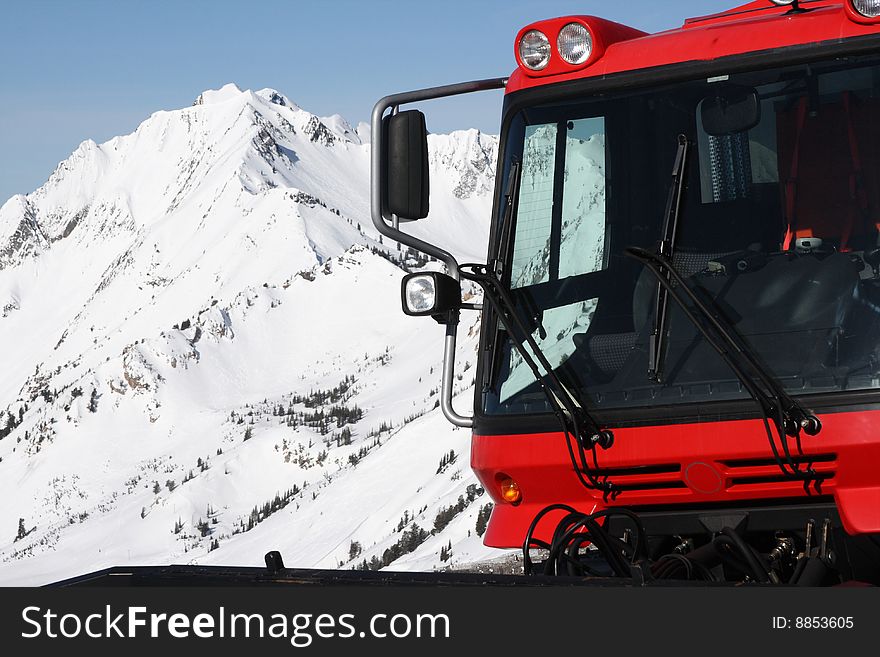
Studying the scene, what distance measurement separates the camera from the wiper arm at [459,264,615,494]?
4254 mm

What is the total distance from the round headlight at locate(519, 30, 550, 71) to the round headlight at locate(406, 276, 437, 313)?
91cm

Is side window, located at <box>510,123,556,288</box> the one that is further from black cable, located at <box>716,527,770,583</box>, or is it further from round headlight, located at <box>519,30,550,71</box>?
black cable, located at <box>716,527,770,583</box>

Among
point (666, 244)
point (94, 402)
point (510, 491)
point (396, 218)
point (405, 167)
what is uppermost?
point (94, 402)

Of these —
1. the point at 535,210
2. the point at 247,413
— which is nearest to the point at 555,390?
the point at 535,210

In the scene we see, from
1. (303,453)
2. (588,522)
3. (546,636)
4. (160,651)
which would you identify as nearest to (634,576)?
(546,636)

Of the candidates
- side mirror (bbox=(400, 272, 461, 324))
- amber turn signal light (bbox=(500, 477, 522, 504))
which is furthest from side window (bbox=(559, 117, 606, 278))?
amber turn signal light (bbox=(500, 477, 522, 504))

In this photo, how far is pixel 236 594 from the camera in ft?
8.29

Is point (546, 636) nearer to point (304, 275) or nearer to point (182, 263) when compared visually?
point (304, 275)

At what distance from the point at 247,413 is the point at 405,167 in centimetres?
7838

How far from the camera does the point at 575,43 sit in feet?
15.4

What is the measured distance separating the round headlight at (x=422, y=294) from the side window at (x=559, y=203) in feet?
0.98

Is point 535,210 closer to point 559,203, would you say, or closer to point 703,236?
point 559,203

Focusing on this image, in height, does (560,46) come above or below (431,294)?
above

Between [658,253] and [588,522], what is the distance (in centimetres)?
99
